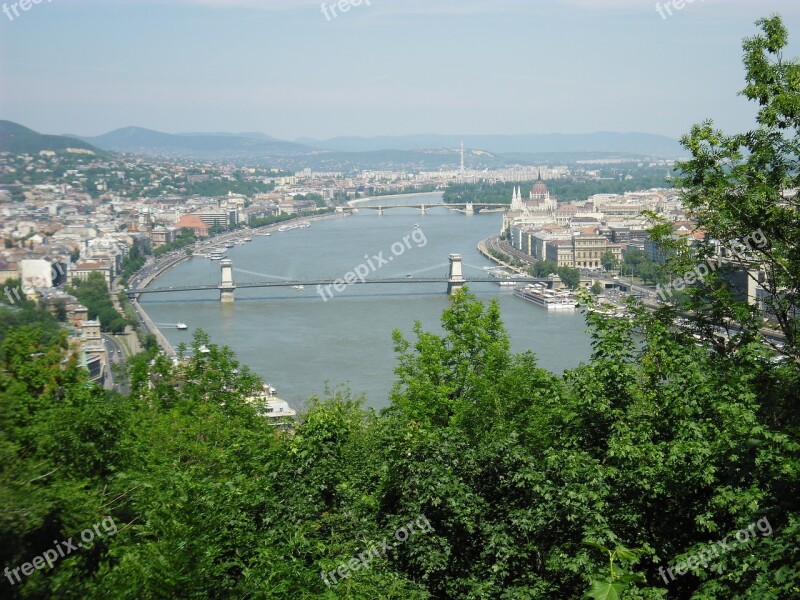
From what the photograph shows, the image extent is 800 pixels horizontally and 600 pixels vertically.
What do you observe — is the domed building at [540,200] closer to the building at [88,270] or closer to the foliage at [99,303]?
the building at [88,270]

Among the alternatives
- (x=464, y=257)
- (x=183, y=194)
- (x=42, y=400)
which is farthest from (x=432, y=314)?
(x=183, y=194)

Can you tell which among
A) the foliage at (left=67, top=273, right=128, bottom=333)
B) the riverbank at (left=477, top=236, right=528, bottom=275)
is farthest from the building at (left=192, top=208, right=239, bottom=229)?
the foliage at (left=67, top=273, right=128, bottom=333)

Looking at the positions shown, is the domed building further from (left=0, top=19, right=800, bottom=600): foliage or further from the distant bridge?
(left=0, top=19, right=800, bottom=600): foliage

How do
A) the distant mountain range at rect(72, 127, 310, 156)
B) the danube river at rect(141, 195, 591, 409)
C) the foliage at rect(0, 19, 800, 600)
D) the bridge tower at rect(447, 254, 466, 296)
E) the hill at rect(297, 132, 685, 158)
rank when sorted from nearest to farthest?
the foliage at rect(0, 19, 800, 600) → the danube river at rect(141, 195, 591, 409) → the bridge tower at rect(447, 254, 466, 296) → the distant mountain range at rect(72, 127, 310, 156) → the hill at rect(297, 132, 685, 158)

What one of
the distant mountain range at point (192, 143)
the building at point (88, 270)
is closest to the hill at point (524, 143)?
the distant mountain range at point (192, 143)

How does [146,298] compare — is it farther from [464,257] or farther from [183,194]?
[183,194]

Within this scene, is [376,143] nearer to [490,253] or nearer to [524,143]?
[524,143]

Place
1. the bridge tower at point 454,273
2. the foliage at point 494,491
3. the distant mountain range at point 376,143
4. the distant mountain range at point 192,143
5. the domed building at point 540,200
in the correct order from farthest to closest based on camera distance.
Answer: the distant mountain range at point 376,143 → the distant mountain range at point 192,143 → the domed building at point 540,200 → the bridge tower at point 454,273 → the foliage at point 494,491
